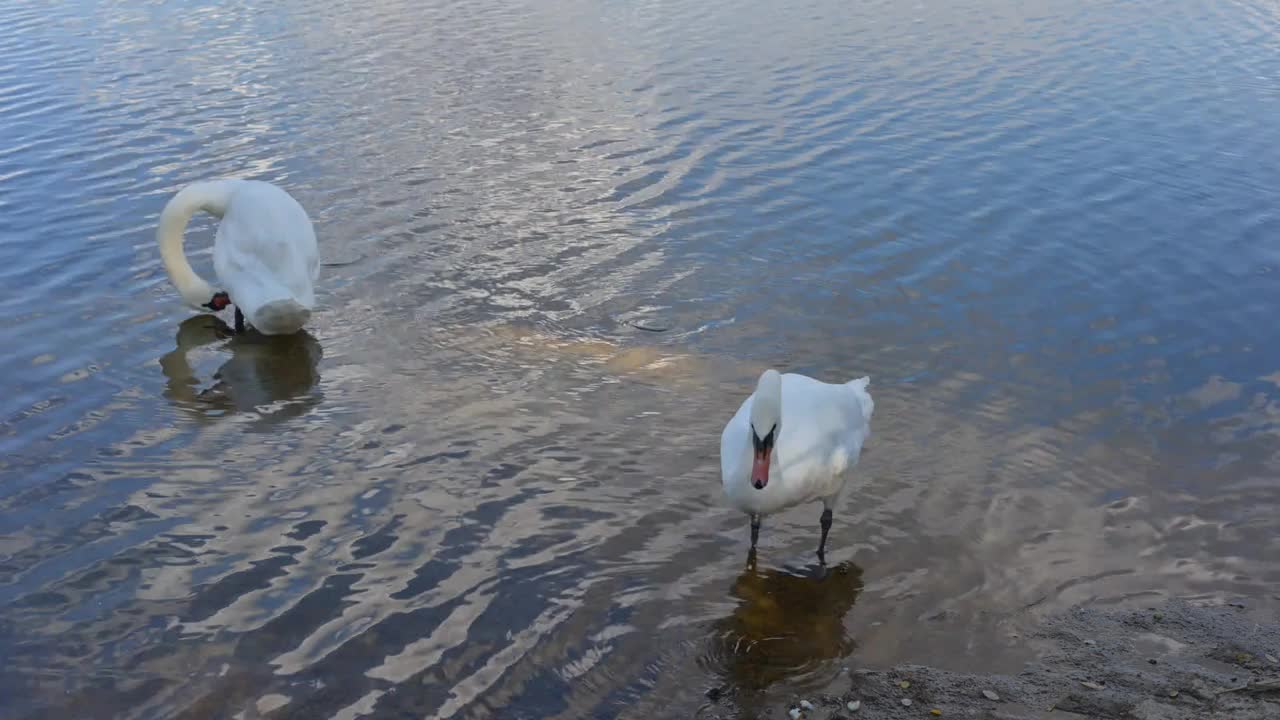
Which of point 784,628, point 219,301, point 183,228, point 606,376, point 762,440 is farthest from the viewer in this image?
point 183,228

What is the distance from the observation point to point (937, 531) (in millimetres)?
7156

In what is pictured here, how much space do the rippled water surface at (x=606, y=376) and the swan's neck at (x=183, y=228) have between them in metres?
0.38

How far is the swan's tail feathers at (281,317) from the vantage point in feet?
30.5

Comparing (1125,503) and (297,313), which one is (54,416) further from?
(1125,503)

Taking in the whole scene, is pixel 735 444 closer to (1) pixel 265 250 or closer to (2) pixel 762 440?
(2) pixel 762 440

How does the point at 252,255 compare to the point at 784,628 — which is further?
the point at 252,255

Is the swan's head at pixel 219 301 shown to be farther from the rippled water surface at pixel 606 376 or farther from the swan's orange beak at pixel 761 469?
the swan's orange beak at pixel 761 469

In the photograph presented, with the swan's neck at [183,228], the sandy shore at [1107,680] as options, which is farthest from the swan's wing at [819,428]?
the swan's neck at [183,228]

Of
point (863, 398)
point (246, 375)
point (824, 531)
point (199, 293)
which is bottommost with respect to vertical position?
point (824, 531)

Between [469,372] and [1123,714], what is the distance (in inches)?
209

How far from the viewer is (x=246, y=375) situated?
931 centimetres

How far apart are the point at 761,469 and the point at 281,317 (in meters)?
4.68

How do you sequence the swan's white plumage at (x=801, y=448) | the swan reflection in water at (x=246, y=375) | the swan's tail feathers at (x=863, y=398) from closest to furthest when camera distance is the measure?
the swan's white plumage at (x=801, y=448), the swan's tail feathers at (x=863, y=398), the swan reflection in water at (x=246, y=375)

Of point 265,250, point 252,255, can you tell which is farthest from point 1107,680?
point 252,255
